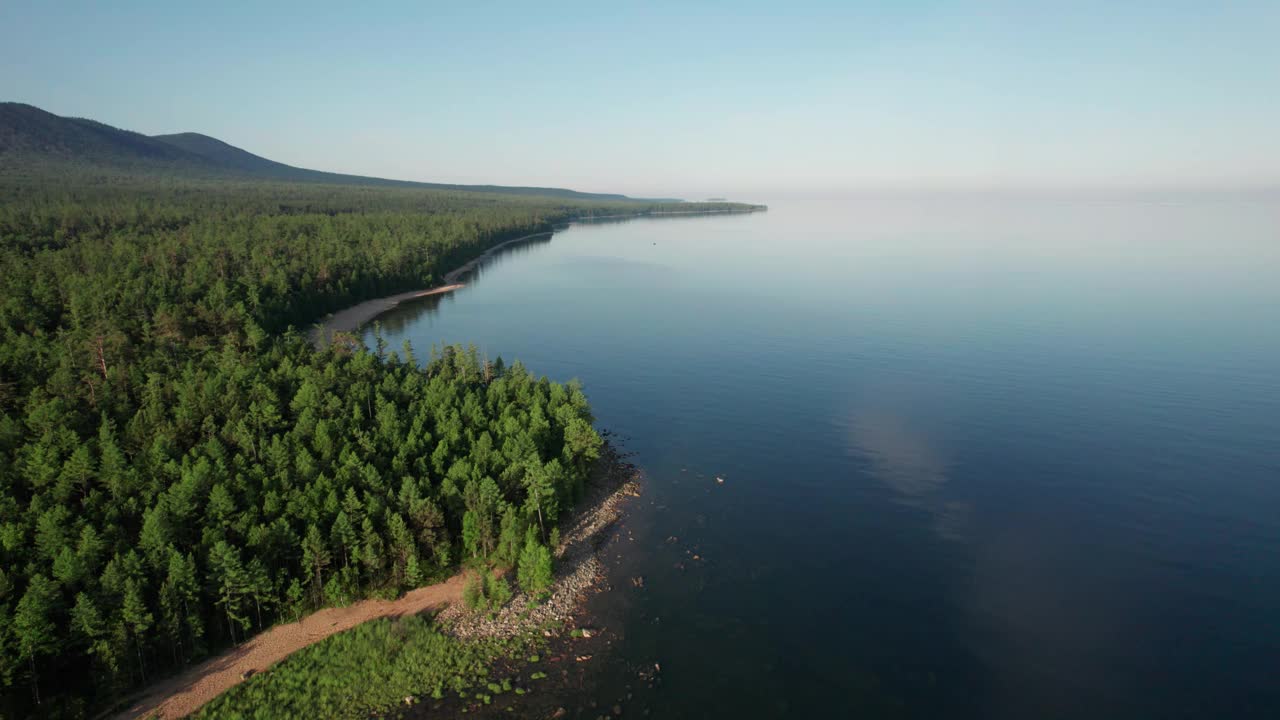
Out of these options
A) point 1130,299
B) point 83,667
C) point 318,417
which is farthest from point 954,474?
point 1130,299

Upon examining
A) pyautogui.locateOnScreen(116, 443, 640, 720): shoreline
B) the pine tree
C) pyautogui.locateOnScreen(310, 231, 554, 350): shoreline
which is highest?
the pine tree

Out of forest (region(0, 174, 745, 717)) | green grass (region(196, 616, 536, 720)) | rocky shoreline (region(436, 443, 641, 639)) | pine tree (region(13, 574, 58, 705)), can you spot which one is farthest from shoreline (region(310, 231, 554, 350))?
green grass (region(196, 616, 536, 720))

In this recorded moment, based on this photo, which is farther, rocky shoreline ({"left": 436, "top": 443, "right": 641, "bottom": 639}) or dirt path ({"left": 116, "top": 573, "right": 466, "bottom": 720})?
rocky shoreline ({"left": 436, "top": 443, "right": 641, "bottom": 639})

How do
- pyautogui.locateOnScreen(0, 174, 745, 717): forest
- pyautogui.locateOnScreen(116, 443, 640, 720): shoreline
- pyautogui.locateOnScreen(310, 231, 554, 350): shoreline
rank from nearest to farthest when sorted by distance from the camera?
pyautogui.locateOnScreen(116, 443, 640, 720): shoreline < pyautogui.locateOnScreen(0, 174, 745, 717): forest < pyautogui.locateOnScreen(310, 231, 554, 350): shoreline

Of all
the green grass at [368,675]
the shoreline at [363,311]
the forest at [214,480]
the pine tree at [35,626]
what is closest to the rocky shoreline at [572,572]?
the green grass at [368,675]

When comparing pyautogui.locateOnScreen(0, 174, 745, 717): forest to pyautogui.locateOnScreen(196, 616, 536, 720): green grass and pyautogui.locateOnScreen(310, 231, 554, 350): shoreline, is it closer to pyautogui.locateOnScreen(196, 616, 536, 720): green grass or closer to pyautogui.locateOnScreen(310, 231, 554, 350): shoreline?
pyautogui.locateOnScreen(196, 616, 536, 720): green grass

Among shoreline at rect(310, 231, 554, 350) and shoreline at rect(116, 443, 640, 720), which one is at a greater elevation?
shoreline at rect(310, 231, 554, 350)

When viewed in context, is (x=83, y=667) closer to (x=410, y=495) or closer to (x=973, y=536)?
(x=410, y=495)
